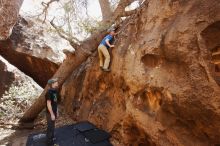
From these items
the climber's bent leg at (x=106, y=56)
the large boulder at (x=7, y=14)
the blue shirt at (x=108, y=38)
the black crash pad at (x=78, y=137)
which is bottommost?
the black crash pad at (x=78, y=137)

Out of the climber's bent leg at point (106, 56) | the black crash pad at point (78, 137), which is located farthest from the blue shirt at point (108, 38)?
the black crash pad at point (78, 137)

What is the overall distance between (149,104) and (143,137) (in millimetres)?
794

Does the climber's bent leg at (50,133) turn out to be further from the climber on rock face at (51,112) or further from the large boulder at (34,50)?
the large boulder at (34,50)

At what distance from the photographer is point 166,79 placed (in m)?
4.94

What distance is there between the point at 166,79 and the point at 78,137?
2.87 meters

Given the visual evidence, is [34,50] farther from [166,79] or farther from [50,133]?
[166,79]

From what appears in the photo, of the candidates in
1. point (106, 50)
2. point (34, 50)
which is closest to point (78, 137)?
point (106, 50)

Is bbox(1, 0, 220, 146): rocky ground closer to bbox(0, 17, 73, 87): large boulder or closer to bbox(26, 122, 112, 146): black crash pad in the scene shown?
bbox(26, 122, 112, 146): black crash pad

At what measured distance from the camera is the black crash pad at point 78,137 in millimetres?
6246

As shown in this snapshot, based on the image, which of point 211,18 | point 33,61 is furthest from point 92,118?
point 33,61

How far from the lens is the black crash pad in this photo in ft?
20.5

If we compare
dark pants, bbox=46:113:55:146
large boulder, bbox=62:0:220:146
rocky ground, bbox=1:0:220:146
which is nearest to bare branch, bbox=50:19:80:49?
rocky ground, bbox=1:0:220:146

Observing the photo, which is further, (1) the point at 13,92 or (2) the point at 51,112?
(1) the point at 13,92

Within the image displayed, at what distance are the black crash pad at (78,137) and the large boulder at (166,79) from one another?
0.29 metres
